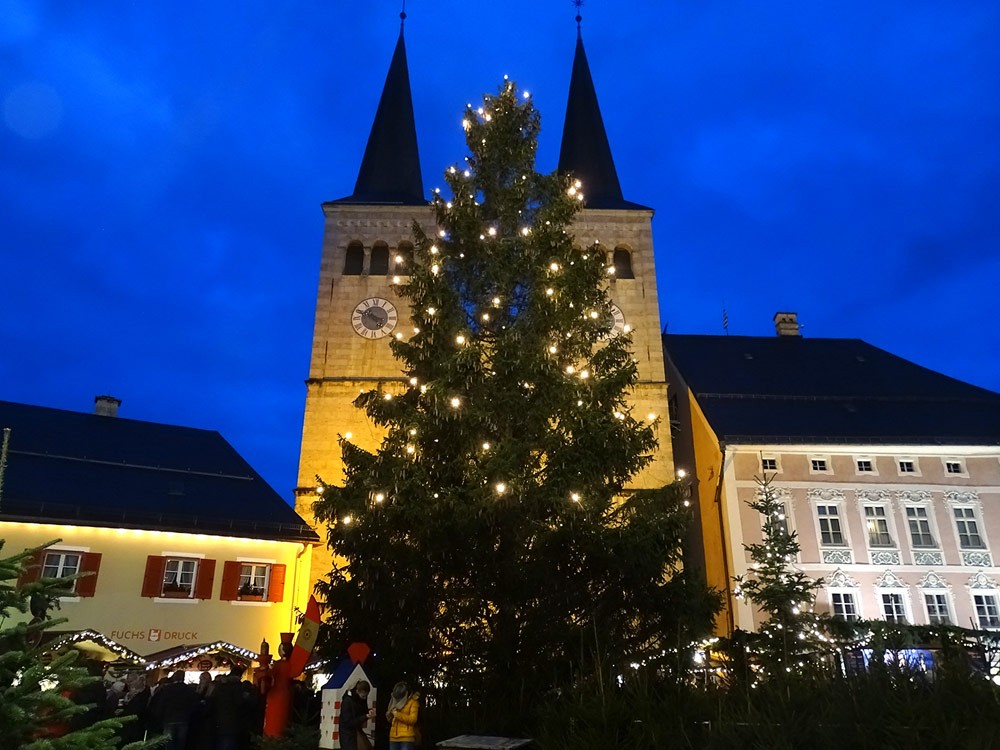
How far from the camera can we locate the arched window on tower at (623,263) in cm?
2883

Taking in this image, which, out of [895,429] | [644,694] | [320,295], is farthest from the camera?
[320,295]

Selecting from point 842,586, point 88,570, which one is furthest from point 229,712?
point 842,586

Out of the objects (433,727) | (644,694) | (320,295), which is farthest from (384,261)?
(644,694)

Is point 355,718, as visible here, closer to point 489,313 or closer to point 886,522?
point 489,313

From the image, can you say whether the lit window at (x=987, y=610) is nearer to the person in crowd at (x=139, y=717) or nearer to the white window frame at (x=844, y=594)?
the white window frame at (x=844, y=594)

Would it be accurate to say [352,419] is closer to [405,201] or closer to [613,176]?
[405,201]

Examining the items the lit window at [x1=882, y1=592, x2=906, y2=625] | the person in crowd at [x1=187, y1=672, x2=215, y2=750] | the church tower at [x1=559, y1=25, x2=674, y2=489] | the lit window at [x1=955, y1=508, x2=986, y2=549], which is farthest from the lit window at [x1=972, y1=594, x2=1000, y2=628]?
the person in crowd at [x1=187, y1=672, x2=215, y2=750]

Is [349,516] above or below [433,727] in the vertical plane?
above

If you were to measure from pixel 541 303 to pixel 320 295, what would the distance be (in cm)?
1655

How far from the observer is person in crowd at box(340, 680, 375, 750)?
909 cm

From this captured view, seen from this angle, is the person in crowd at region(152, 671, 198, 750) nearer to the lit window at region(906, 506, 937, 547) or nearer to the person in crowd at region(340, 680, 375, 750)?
the person in crowd at region(340, 680, 375, 750)

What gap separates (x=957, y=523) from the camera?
890 inches

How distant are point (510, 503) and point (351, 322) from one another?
1767 cm

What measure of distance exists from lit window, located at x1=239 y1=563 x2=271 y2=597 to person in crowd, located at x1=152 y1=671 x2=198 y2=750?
11.6 metres
